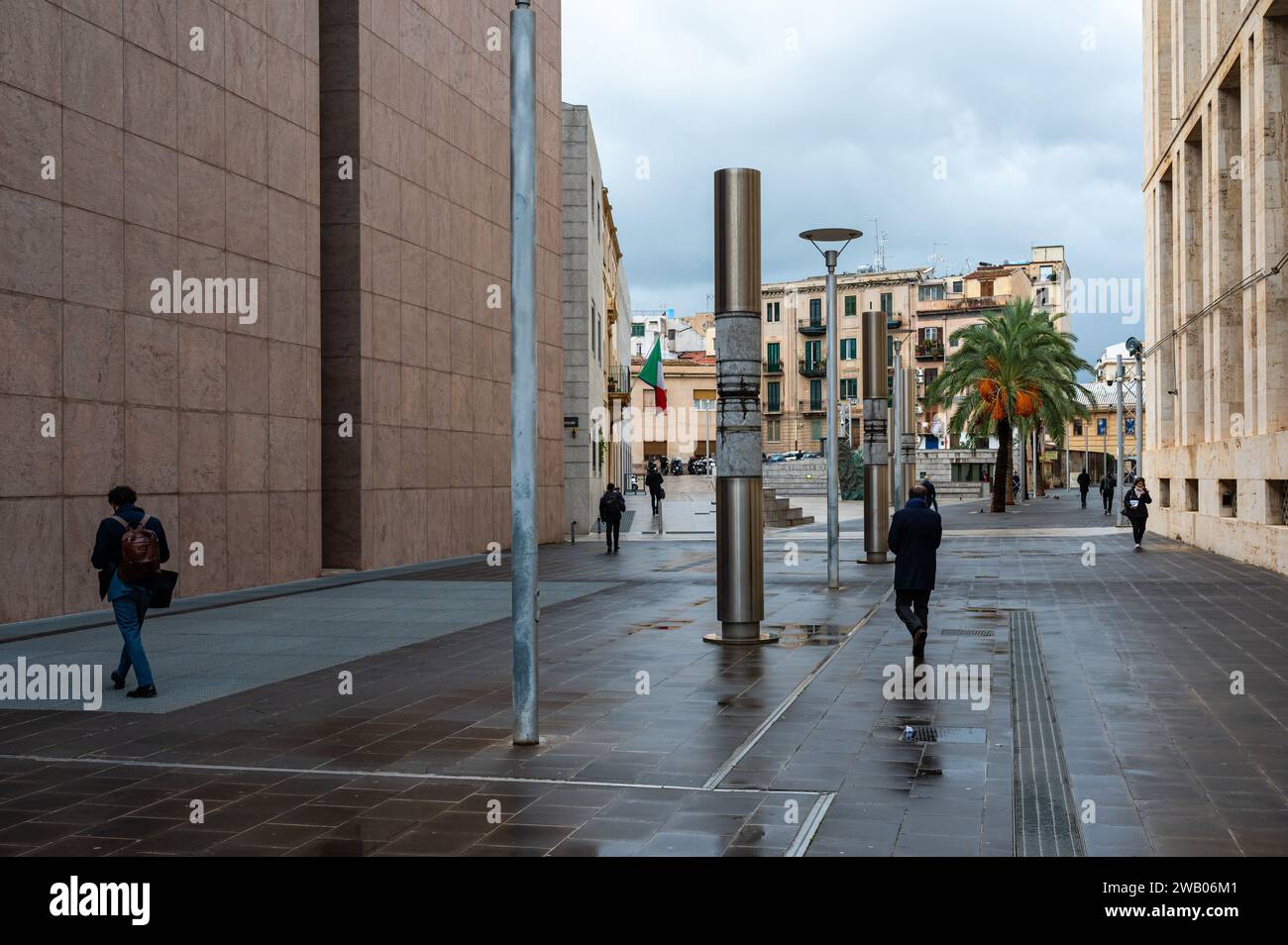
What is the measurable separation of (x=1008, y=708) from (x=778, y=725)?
72.8 inches

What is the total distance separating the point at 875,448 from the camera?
82.4ft

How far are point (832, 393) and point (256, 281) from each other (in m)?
9.31

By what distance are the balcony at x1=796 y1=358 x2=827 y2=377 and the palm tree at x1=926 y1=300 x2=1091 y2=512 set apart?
48.0m

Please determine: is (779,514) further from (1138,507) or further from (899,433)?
(1138,507)

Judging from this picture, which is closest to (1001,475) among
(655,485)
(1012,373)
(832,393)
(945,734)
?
(1012,373)

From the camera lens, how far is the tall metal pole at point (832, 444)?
64.5 feet

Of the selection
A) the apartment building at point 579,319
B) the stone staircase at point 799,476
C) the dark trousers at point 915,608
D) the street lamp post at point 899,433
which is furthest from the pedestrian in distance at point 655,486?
the stone staircase at point 799,476

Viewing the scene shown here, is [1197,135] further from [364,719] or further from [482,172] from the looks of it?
[364,719]

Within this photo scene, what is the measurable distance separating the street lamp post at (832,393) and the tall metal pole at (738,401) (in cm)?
579

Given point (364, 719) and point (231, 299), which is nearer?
point (364, 719)

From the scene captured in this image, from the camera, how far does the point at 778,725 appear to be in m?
8.98

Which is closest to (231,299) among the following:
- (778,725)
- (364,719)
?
(364,719)

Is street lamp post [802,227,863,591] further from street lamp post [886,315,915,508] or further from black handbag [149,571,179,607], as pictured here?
street lamp post [886,315,915,508]

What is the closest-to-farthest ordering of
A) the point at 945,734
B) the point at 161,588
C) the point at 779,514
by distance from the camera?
the point at 945,734, the point at 161,588, the point at 779,514
